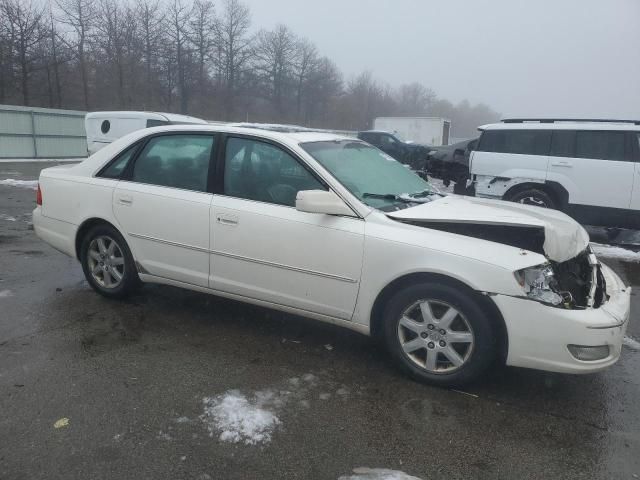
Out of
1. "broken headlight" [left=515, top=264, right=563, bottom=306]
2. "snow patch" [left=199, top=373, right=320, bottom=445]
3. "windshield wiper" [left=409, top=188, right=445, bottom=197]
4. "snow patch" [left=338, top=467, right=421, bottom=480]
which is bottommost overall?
"snow patch" [left=338, top=467, right=421, bottom=480]

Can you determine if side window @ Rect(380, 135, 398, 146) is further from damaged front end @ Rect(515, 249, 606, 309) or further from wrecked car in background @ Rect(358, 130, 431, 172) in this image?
damaged front end @ Rect(515, 249, 606, 309)

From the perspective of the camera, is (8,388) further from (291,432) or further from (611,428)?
(611,428)

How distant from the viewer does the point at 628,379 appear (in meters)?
3.53

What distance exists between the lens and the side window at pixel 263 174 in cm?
365

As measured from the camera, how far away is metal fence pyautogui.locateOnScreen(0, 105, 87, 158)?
19516mm

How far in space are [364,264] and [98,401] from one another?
5.89 feet

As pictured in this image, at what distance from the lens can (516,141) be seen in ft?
28.9

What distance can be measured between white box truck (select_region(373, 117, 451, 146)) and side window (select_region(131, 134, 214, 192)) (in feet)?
96.5

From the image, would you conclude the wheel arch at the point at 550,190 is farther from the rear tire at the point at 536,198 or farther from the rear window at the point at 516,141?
the rear window at the point at 516,141

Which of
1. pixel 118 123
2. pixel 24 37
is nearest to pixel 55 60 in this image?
pixel 24 37

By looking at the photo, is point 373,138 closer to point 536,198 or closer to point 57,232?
point 536,198

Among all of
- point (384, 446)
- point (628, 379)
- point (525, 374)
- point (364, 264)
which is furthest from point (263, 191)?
point (628, 379)

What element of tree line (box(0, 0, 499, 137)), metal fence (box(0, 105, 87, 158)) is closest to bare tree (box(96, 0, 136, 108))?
tree line (box(0, 0, 499, 137))

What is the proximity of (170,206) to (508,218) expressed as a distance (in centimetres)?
253
